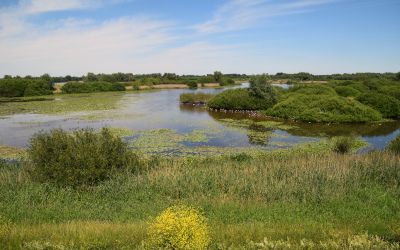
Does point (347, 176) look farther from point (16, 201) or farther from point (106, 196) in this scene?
point (16, 201)

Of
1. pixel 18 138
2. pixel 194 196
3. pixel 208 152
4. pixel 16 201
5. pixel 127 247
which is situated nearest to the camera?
pixel 127 247

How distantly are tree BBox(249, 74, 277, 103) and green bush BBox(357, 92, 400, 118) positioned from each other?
37.8ft

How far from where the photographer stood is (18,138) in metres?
29.8

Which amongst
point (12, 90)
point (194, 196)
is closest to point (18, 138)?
point (194, 196)

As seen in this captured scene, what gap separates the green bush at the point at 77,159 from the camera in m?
14.2

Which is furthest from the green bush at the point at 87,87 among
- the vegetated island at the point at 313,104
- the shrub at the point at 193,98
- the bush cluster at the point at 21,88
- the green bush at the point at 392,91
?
the green bush at the point at 392,91

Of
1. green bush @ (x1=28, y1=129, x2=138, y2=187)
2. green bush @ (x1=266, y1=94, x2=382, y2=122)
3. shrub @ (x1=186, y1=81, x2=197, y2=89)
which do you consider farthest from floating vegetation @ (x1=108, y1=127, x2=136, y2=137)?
shrub @ (x1=186, y1=81, x2=197, y2=89)

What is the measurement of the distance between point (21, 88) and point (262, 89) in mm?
55372

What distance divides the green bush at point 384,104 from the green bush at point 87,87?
219 feet

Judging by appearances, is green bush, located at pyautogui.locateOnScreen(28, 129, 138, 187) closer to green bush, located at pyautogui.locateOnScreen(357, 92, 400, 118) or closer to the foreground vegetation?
the foreground vegetation

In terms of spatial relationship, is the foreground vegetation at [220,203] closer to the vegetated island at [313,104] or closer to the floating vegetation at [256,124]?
the floating vegetation at [256,124]

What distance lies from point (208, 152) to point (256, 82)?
30.5 meters

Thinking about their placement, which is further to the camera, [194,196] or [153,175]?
[153,175]

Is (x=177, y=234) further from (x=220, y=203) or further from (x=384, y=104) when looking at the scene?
(x=384, y=104)
